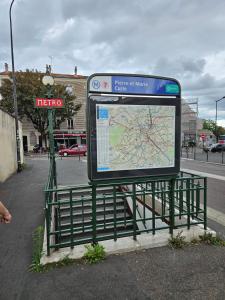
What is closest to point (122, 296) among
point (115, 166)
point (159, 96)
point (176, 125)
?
point (115, 166)

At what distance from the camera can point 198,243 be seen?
3.68 metres

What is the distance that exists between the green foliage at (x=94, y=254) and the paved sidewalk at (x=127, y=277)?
118 mm

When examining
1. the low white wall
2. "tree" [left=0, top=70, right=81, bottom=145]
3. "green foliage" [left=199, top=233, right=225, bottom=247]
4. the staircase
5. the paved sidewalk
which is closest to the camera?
the paved sidewalk

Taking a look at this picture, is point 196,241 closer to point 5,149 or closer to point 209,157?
point 5,149

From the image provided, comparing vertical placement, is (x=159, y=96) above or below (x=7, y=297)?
above

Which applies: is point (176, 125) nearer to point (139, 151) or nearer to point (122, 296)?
point (139, 151)

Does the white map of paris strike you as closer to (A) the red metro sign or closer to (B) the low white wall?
(A) the red metro sign

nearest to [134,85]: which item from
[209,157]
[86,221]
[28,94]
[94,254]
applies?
[94,254]

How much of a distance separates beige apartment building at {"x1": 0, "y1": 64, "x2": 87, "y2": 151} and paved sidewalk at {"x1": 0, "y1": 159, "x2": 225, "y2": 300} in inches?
1263

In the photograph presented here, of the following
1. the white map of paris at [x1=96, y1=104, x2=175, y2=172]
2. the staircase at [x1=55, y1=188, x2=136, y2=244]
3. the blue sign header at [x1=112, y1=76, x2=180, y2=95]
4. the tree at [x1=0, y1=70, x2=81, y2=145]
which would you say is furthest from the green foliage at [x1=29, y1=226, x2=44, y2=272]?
the tree at [x1=0, y1=70, x2=81, y2=145]

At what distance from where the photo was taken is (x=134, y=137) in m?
3.59

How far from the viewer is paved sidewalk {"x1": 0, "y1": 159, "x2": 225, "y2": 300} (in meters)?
2.55

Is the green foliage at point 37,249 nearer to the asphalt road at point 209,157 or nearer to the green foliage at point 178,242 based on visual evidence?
the green foliage at point 178,242

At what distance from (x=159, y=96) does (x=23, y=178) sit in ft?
28.6
